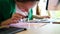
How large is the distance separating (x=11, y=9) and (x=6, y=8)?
45mm

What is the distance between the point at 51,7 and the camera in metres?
2.55

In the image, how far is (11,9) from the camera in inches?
40.8

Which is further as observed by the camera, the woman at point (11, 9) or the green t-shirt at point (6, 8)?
the green t-shirt at point (6, 8)

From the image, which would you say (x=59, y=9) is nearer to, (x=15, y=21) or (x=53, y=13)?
(x=53, y=13)

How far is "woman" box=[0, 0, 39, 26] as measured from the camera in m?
0.90

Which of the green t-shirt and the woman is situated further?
the green t-shirt

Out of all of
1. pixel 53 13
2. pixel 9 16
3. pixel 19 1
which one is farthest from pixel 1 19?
pixel 53 13

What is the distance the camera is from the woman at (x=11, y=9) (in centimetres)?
90

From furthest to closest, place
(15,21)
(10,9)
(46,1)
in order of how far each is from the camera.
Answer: (46,1)
(15,21)
(10,9)

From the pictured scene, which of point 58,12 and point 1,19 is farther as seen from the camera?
point 58,12

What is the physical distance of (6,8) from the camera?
102 centimetres

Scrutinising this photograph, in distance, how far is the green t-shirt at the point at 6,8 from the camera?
1.01 meters

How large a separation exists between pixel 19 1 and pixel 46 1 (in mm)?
1821

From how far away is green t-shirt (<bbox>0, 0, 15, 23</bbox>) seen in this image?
1.01 meters
